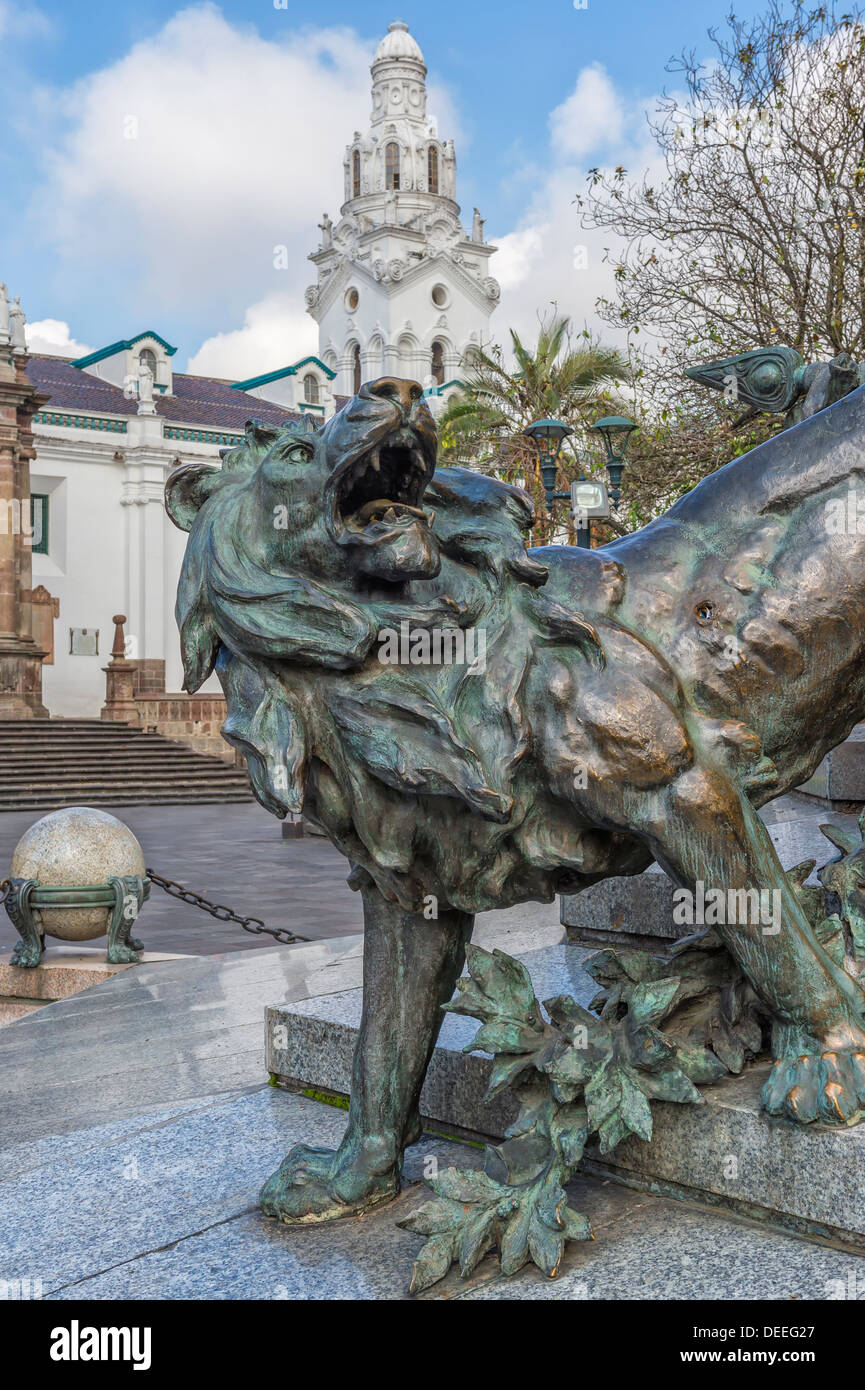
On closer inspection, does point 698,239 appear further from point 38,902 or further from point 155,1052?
point 155,1052

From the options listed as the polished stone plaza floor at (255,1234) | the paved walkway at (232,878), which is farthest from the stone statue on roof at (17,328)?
the polished stone plaza floor at (255,1234)

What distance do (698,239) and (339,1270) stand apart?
12781 millimetres

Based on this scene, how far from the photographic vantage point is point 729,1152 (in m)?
1.78

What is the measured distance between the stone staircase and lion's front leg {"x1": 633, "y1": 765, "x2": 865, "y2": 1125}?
18417 millimetres

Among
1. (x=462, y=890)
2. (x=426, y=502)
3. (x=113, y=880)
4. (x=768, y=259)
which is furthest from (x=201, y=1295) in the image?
(x=768, y=259)

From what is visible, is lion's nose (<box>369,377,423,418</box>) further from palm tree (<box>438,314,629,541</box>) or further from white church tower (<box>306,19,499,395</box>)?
white church tower (<box>306,19,499,395</box>)

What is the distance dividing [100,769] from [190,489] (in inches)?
812

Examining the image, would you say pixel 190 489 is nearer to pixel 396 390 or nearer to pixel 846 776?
pixel 396 390

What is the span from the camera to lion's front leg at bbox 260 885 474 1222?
1923 millimetres

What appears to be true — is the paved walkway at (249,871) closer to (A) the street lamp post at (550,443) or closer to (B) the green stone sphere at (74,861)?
(B) the green stone sphere at (74,861)

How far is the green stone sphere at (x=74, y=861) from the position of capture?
6445 mm

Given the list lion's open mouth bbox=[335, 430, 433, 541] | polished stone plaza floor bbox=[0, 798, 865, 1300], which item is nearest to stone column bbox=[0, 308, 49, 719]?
polished stone plaza floor bbox=[0, 798, 865, 1300]

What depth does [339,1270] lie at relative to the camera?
1745 mm

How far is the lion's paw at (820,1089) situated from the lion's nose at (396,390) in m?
1.03
